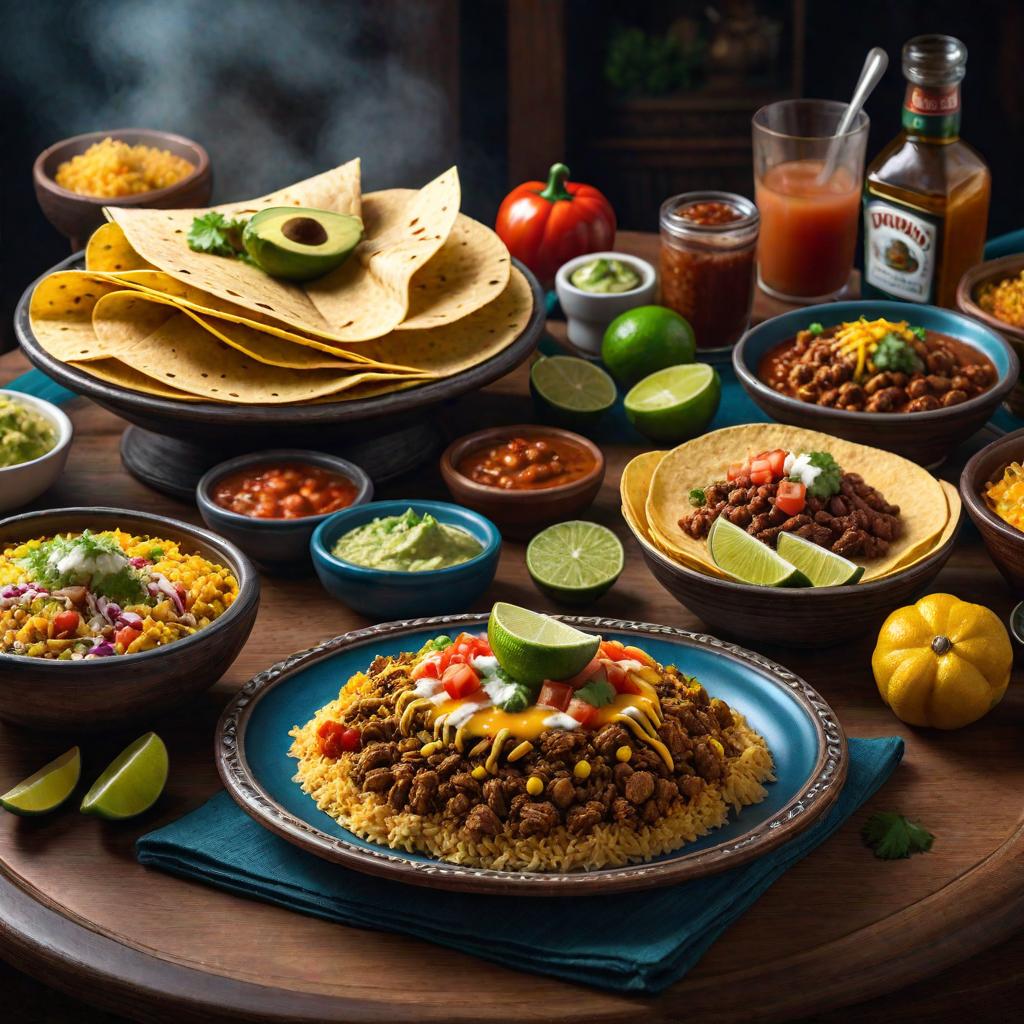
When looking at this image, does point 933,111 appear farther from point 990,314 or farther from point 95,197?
point 95,197

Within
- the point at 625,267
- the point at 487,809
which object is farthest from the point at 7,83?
the point at 487,809

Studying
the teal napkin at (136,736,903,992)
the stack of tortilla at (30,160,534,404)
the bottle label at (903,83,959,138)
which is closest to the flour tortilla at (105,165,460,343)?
the stack of tortilla at (30,160,534,404)

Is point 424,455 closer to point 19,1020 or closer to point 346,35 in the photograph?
point 19,1020

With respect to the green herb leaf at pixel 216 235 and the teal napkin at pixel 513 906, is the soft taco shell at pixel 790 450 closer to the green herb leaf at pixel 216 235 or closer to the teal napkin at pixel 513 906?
the teal napkin at pixel 513 906

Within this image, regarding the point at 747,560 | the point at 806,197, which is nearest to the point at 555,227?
the point at 806,197

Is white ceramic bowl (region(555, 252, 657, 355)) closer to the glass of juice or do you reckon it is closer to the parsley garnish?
the glass of juice

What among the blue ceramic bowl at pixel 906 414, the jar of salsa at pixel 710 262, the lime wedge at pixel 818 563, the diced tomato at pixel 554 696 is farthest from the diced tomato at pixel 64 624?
the jar of salsa at pixel 710 262

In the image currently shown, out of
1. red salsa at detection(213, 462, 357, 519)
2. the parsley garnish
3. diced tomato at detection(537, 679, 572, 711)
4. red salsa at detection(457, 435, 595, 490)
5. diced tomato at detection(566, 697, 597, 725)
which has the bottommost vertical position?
the parsley garnish
